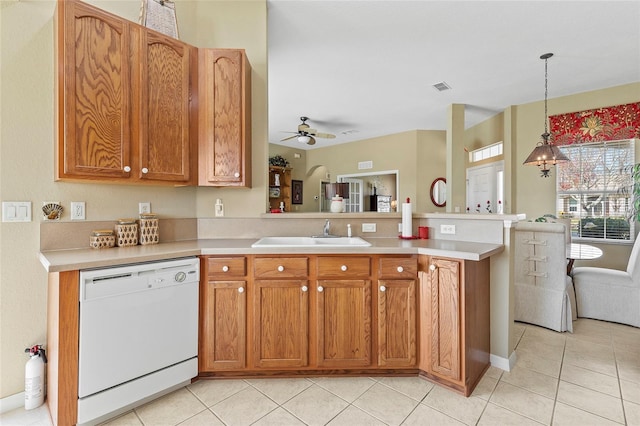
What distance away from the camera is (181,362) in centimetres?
185

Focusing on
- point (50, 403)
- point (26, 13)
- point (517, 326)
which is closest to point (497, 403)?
point (517, 326)

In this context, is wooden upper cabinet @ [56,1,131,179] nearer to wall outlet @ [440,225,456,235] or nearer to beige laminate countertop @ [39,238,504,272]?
beige laminate countertop @ [39,238,504,272]

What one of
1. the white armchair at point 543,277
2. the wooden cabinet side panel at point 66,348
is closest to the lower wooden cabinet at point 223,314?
the wooden cabinet side panel at point 66,348

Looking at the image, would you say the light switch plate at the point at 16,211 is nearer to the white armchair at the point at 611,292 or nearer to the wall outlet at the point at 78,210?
the wall outlet at the point at 78,210

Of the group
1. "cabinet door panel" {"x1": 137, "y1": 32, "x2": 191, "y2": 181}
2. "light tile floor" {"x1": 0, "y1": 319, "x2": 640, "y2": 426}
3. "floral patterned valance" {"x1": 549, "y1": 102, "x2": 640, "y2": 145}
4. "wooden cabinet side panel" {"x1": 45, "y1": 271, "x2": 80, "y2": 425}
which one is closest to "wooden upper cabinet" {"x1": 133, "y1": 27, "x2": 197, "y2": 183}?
"cabinet door panel" {"x1": 137, "y1": 32, "x2": 191, "y2": 181}

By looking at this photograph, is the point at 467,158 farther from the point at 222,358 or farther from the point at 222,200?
the point at 222,358

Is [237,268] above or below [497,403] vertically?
above

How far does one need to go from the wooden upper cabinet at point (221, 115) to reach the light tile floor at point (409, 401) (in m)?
1.45

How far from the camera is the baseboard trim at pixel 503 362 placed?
2.17 m

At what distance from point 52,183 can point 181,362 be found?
4.54ft

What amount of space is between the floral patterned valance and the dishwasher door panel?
5.32 metres

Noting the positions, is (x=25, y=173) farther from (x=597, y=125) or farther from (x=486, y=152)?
(x=486, y=152)

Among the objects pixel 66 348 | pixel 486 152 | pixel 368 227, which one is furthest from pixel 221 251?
pixel 486 152

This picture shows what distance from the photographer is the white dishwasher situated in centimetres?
153
